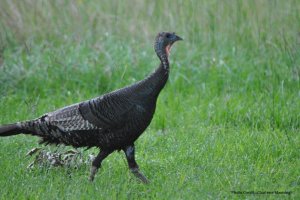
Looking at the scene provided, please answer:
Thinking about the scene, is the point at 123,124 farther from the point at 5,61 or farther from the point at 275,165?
the point at 5,61

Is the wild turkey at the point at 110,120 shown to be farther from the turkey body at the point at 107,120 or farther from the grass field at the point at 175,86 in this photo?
the grass field at the point at 175,86

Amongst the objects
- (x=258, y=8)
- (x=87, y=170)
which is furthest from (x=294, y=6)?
(x=87, y=170)

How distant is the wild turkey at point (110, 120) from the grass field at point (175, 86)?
328 millimetres

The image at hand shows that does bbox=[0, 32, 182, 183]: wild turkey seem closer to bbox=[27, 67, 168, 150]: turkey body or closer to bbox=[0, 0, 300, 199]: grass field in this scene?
bbox=[27, 67, 168, 150]: turkey body

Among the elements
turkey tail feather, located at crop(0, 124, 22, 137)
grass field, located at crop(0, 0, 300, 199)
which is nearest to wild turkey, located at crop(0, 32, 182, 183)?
turkey tail feather, located at crop(0, 124, 22, 137)

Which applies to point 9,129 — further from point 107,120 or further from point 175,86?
point 175,86

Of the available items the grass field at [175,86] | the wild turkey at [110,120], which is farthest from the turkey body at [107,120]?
the grass field at [175,86]

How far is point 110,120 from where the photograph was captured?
530 centimetres

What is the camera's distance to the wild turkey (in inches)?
207

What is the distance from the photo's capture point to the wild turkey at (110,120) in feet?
17.3

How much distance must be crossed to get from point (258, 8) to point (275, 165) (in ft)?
12.7

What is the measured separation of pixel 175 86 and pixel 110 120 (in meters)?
3.20

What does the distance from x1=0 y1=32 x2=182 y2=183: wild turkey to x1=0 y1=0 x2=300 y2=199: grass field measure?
12.9 inches

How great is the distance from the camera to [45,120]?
5484 mm
